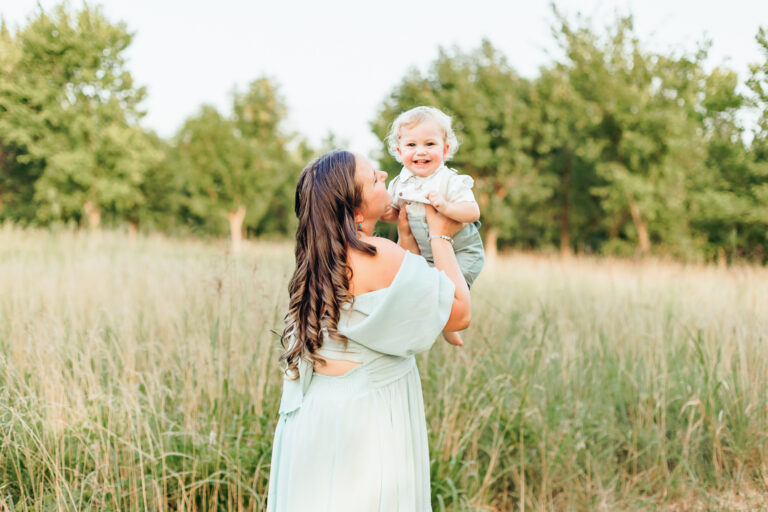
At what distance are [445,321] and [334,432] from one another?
0.51 metres

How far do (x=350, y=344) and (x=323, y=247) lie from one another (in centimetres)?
33

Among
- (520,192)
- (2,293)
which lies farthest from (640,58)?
(2,293)

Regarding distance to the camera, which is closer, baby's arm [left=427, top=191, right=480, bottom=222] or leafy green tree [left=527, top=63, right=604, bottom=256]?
baby's arm [left=427, top=191, right=480, bottom=222]

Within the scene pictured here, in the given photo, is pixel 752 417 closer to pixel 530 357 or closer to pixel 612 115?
pixel 530 357

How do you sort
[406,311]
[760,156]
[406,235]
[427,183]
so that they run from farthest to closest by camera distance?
[760,156]
[406,235]
[427,183]
[406,311]

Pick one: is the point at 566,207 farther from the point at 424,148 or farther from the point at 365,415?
the point at 365,415

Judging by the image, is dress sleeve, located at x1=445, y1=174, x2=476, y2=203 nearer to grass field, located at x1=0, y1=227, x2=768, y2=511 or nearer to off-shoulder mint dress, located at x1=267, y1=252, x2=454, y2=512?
off-shoulder mint dress, located at x1=267, y1=252, x2=454, y2=512

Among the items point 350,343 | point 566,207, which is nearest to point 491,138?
point 566,207

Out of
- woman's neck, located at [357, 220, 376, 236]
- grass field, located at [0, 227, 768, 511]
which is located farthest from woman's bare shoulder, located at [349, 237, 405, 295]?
grass field, located at [0, 227, 768, 511]

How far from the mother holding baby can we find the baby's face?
29 centimetres

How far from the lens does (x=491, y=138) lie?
816 inches

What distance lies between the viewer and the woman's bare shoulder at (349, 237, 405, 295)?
5.91 feet

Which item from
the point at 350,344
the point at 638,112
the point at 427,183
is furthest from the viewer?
the point at 638,112

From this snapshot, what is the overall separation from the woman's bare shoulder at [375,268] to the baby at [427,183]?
0.31m
